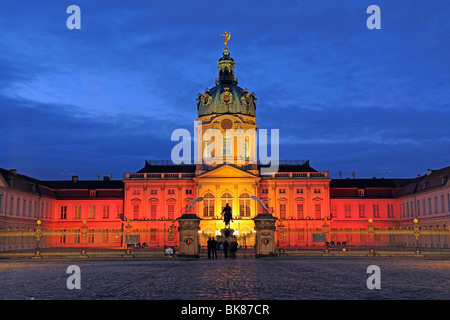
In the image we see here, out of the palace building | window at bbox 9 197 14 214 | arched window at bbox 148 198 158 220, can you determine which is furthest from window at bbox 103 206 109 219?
window at bbox 9 197 14 214

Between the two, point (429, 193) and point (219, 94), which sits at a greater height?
point (219, 94)

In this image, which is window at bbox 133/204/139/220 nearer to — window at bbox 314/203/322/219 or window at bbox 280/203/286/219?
window at bbox 280/203/286/219

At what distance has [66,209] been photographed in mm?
76750

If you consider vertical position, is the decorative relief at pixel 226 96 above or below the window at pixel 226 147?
above

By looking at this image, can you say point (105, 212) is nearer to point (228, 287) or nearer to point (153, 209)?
point (153, 209)

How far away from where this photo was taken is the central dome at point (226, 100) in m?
77.2

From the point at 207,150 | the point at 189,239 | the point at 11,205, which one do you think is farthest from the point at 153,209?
the point at 189,239

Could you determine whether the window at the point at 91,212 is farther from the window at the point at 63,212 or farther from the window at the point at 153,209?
the window at the point at 153,209

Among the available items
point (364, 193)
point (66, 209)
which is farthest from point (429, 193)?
point (66, 209)

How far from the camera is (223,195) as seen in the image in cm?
7250

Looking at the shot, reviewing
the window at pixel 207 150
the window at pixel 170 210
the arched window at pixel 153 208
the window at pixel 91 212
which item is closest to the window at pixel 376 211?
the window at pixel 207 150

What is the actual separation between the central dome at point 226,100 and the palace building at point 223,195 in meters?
0.15
